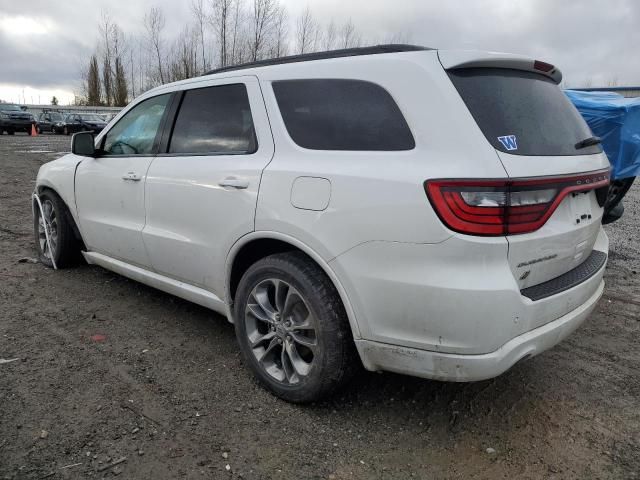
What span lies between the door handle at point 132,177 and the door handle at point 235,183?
988 mm

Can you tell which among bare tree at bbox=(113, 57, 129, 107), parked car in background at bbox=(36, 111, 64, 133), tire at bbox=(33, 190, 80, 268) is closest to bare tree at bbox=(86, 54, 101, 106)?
bare tree at bbox=(113, 57, 129, 107)

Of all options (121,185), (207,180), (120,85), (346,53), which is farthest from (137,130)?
(120,85)

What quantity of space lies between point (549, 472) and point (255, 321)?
1657 millimetres

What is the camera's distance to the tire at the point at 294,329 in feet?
8.29

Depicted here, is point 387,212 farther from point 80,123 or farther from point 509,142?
point 80,123

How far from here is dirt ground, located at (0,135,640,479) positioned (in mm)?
2346

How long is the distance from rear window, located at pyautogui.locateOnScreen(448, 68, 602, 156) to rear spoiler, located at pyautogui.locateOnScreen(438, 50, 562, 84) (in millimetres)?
24

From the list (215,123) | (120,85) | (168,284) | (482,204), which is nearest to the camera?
(482,204)

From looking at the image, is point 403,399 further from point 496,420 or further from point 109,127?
point 109,127

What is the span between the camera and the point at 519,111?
2.42 meters

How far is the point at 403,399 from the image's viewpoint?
2.92 m

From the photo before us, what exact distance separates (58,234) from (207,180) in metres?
2.48

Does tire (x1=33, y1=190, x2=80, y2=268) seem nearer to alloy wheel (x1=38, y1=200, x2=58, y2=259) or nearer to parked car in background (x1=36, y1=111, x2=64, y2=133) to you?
alloy wheel (x1=38, y1=200, x2=58, y2=259)

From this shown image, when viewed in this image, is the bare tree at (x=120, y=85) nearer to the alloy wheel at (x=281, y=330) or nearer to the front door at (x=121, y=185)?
the front door at (x=121, y=185)
